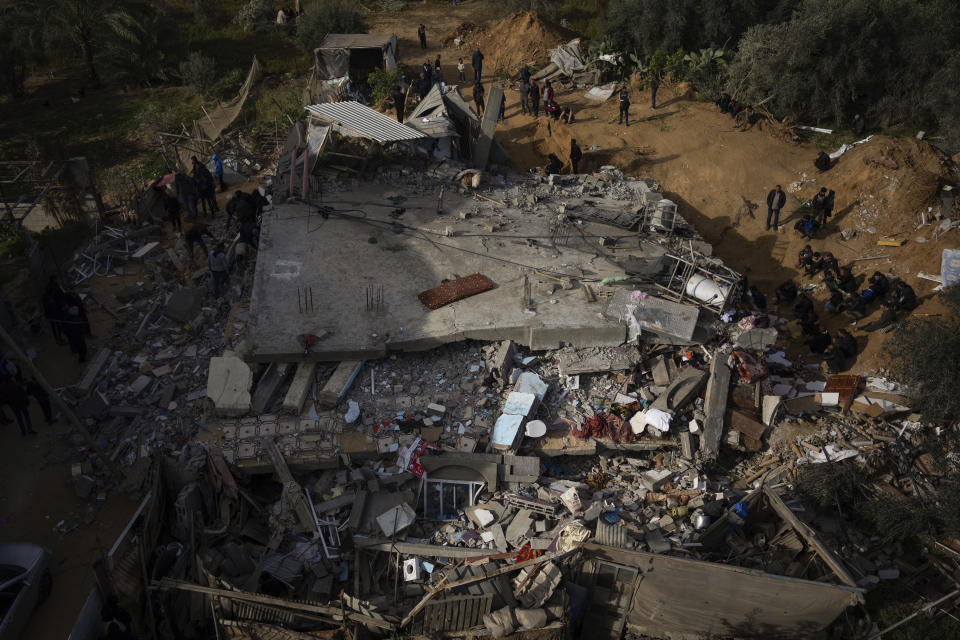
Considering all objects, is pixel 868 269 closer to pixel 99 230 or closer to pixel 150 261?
pixel 150 261

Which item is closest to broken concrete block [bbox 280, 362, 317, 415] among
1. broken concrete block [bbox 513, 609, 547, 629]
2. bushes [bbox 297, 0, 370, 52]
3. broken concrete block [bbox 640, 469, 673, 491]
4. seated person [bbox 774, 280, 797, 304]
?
broken concrete block [bbox 513, 609, 547, 629]

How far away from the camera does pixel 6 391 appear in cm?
936

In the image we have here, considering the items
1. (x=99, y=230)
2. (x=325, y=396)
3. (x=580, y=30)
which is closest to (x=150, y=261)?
(x=99, y=230)

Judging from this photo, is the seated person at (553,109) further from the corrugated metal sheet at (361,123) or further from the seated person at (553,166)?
the corrugated metal sheet at (361,123)

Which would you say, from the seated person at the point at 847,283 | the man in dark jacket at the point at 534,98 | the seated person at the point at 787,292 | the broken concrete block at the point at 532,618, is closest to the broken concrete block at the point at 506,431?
the broken concrete block at the point at 532,618

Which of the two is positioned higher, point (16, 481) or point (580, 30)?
point (580, 30)

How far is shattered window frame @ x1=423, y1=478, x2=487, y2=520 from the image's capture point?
955 centimetres

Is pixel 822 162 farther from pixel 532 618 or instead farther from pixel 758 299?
pixel 532 618

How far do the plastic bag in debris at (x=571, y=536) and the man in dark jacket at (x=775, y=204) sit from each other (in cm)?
1093

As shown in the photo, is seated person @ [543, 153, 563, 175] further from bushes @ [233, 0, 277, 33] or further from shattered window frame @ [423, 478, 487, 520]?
bushes @ [233, 0, 277, 33]

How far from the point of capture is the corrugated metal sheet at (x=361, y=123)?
14.3 metres

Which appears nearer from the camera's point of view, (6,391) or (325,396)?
(6,391)

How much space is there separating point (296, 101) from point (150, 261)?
960 centimetres

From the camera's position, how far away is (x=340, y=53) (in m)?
21.3
